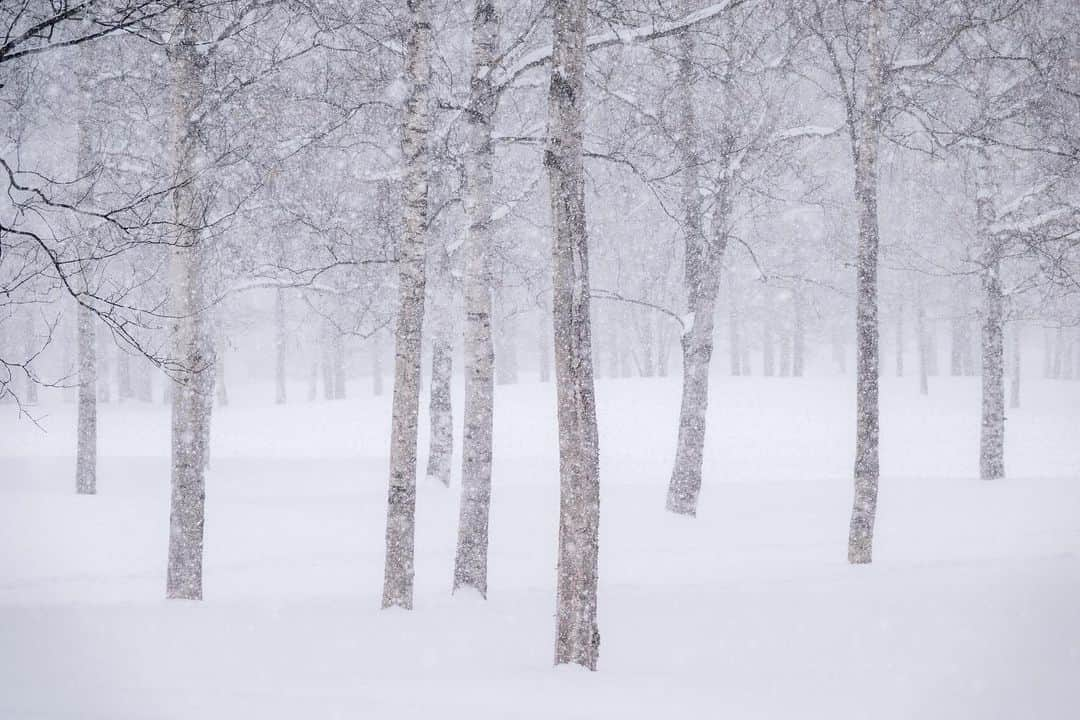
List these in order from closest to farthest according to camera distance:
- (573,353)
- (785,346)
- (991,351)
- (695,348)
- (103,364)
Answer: (573,353)
(695,348)
(991,351)
(103,364)
(785,346)

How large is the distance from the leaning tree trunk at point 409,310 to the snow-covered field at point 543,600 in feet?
1.69

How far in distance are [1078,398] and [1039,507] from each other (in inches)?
825

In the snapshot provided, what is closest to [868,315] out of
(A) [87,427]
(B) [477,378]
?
(B) [477,378]

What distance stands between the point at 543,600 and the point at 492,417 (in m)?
3.05

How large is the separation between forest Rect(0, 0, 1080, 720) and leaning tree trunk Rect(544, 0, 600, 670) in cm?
3

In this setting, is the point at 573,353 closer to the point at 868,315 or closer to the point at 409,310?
the point at 409,310

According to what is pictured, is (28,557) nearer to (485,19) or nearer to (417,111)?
(417,111)

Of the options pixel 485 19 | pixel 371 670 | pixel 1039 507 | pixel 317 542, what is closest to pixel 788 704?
pixel 371 670

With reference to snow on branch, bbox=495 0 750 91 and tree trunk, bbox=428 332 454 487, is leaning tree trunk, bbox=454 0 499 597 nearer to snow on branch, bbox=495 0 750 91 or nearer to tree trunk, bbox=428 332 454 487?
snow on branch, bbox=495 0 750 91

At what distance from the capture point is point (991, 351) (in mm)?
15547

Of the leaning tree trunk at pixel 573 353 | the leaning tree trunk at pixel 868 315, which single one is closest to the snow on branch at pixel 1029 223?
the leaning tree trunk at pixel 868 315

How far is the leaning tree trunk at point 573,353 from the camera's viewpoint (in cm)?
550

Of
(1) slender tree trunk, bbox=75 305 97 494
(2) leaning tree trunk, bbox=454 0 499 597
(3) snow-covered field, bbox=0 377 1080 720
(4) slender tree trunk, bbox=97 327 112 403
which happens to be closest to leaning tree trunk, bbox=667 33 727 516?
(3) snow-covered field, bbox=0 377 1080 720

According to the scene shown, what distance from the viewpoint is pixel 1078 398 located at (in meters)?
29.2
